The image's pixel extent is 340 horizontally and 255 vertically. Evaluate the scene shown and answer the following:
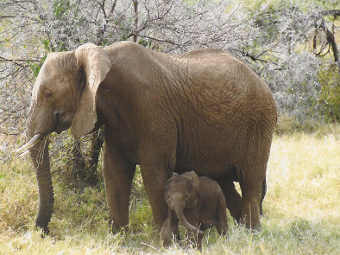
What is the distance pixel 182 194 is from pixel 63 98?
4.43 feet

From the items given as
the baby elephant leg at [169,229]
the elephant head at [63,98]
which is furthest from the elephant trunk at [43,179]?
the baby elephant leg at [169,229]

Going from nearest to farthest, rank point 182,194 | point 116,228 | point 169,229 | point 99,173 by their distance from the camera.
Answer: point 182,194
point 169,229
point 116,228
point 99,173

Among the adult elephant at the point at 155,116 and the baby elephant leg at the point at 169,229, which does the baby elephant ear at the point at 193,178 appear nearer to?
the adult elephant at the point at 155,116

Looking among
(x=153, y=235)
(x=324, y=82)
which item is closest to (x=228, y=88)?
(x=153, y=235)

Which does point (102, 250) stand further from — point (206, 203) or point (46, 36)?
point (46, 36)

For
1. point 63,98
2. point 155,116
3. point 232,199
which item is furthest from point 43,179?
point 232,199

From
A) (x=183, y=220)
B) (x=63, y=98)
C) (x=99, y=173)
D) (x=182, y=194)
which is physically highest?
(x=63, y=98)

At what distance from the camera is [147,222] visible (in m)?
5.89

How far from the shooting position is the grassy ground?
459 centimetres

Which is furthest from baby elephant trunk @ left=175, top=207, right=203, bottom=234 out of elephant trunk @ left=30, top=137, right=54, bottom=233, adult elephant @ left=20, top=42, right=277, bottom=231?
elephant trunk @ left=30, top=137, right=54, bottom=233

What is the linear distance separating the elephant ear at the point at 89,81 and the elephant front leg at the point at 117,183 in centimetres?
68

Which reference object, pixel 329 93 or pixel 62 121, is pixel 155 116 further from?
pixel 329 93

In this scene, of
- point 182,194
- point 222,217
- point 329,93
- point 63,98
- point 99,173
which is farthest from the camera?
point 329,93

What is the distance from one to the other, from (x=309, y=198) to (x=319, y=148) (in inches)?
112
